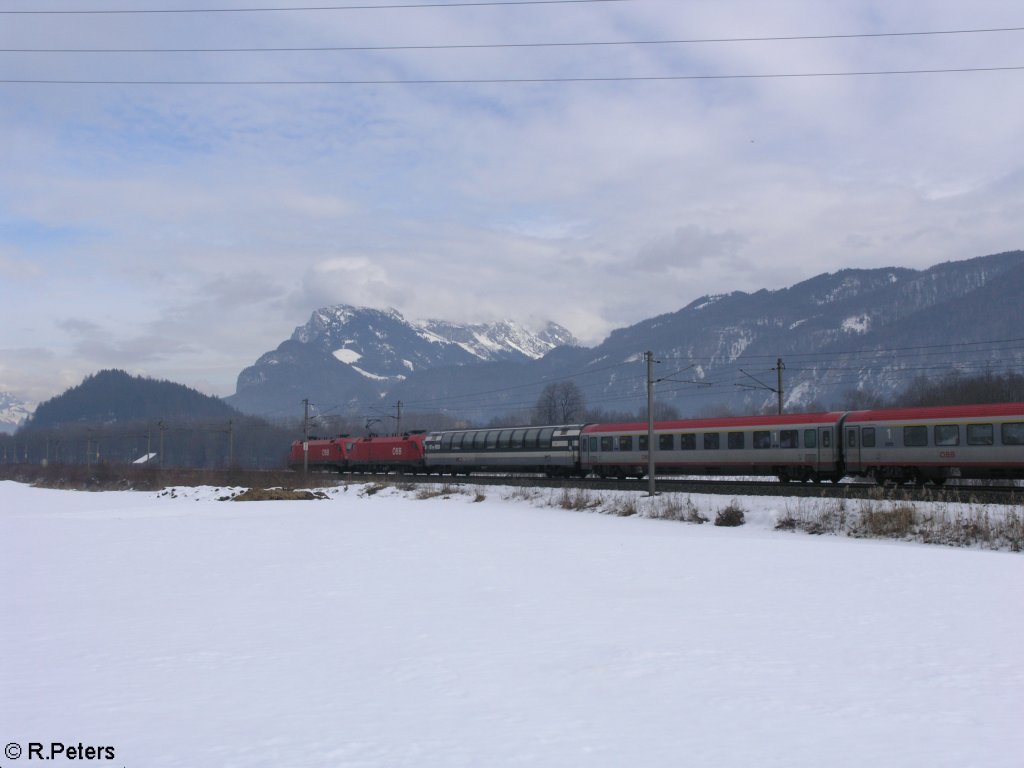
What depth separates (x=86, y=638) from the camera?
13945mm

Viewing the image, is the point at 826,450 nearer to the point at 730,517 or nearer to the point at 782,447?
the point at 782,447

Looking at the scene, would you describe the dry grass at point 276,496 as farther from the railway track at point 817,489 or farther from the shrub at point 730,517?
the shrub at point 730,517

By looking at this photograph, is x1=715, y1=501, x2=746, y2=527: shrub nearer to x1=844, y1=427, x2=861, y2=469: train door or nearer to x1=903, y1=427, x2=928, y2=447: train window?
x1=844, y1=427, x2=861, y2=469: train door

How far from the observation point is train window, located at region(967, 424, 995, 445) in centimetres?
3525

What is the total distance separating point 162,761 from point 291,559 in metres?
16.0

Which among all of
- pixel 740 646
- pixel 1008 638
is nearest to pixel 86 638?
pixel 740 646

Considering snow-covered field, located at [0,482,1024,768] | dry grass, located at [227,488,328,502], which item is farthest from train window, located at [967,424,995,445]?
dry grass, located at [227,488,328,502]

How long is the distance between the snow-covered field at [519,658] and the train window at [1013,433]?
11.7m

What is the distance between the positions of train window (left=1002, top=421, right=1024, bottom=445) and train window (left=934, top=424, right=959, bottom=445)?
1.84 metres

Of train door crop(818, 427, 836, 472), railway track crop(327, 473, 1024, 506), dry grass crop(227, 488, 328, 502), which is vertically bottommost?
dry grass crop(227, 488, 328, 502)

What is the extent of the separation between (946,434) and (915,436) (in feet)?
4.29

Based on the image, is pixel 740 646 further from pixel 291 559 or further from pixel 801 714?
pixel 291 559

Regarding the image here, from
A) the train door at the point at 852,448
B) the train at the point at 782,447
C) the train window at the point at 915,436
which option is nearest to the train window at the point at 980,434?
the train at the point at 782,447

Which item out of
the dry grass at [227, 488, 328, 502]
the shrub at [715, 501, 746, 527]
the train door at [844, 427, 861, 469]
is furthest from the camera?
the dry grass at [227, 488, 328, 502]
